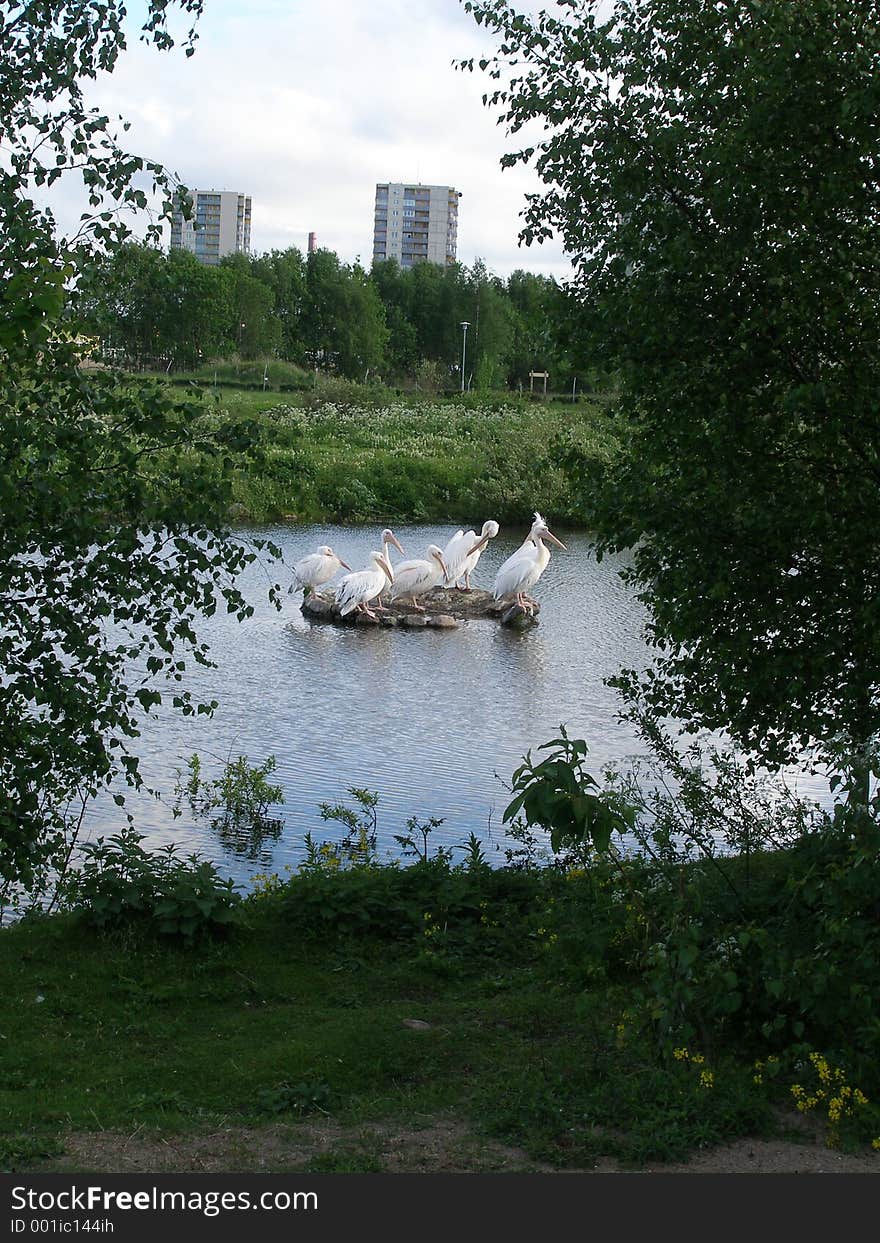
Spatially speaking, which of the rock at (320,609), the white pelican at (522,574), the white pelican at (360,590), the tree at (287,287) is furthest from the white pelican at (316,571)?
the tree at (287,287)

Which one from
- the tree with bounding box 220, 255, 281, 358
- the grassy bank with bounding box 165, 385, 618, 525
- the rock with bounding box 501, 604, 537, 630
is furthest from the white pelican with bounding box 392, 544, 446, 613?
the tree with bounding box 220, 255, 281, 358

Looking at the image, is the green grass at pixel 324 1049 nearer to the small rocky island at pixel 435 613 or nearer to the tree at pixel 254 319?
the small rocky island at pixel 435 613

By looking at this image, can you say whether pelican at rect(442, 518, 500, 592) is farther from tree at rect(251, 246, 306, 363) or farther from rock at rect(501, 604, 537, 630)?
tree at rect(251, 246, 306, 363)

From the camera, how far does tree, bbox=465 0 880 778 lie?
6.28m

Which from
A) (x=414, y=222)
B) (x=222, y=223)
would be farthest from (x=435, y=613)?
(x=414, y=222)

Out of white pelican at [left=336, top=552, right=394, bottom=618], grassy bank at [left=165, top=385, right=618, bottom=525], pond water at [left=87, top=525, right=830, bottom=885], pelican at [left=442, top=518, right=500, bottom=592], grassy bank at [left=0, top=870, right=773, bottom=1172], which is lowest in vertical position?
pond water at [left=87, top=525, right=830, bottom=885]

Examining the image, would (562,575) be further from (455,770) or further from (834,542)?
(834,542)

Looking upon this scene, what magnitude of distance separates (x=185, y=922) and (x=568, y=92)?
4779 millimetres

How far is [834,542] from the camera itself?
674 centimetres

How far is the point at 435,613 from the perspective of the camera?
2333cm

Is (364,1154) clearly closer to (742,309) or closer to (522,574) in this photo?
(742,309)

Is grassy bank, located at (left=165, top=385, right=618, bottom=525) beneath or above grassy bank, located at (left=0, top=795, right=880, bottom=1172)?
above

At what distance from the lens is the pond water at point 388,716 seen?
11.6m

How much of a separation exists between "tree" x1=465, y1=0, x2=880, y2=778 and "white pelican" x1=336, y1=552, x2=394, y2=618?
583 inches
